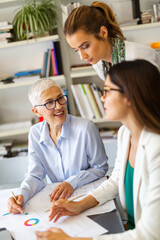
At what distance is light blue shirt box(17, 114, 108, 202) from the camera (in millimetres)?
1732

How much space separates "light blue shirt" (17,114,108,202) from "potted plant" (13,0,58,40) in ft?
4.20

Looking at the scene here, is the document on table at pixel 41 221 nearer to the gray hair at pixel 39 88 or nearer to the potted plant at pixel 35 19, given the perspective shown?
the gray hair at pixel 39 88

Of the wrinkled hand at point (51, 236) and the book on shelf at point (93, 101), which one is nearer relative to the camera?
the wrinkled hand at point (51, 236)

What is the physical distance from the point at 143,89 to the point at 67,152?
84cm

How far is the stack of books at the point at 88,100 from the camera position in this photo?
289 centimetres

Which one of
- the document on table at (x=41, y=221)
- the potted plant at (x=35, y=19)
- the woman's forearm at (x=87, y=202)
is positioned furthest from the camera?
the potted plant at (x=35, y=19)

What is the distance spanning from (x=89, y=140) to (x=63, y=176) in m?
0.26

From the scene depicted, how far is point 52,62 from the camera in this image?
3.00 m

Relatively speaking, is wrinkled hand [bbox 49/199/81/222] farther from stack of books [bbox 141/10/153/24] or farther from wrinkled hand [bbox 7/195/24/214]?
stack of books [bbox 141/10/153/24]

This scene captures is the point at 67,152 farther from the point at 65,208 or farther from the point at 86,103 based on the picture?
the point at 86,103

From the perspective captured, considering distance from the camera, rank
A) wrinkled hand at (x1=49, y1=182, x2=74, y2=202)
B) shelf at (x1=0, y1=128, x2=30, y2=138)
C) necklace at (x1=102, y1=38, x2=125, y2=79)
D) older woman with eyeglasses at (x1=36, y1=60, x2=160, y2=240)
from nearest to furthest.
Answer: older woman with eyeglasses at (x1=36, y1=60, x2=160, y2=240)
wrinkled hand at (x1=49, y1=182, x2=74, y2=202)
necklace at (x1=102, y1=38, x2=125, y2=79)
shelf at (x1=0, y1=128, x2=30, y2=138)

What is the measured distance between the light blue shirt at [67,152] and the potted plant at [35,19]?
1.28m

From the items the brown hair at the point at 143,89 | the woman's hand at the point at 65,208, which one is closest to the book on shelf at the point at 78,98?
the woman's hand at the point at 65,208

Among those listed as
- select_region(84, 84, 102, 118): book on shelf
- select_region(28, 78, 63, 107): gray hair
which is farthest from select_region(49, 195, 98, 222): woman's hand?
select_region(84, 84, 102, 118): book on shelf
